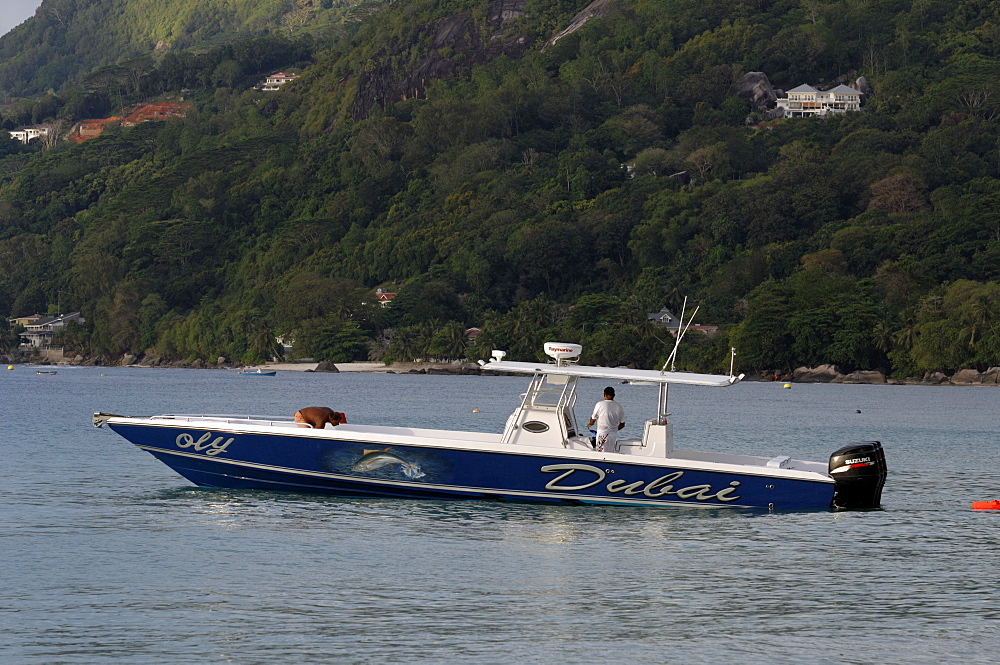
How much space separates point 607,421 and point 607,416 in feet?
0.25

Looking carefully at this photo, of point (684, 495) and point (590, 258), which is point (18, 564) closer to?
point (684, 495)

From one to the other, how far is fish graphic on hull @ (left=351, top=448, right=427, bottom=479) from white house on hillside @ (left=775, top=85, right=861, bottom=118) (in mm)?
173232

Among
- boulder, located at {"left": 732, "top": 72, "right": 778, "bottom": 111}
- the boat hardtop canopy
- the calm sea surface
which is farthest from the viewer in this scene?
boulder, located at {"left": 732, "top": 72, "right": 778, "bottom": 111}

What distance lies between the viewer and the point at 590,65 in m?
197

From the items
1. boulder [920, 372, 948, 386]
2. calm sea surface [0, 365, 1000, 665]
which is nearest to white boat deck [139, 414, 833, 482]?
calm sea surface [0, 365, 1000, 665]

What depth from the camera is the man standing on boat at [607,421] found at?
60.7 ft

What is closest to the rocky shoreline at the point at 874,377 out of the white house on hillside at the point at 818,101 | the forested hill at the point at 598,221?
the forested hill at the point at 598,221

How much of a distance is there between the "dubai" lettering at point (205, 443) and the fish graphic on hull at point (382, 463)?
84.2 inches

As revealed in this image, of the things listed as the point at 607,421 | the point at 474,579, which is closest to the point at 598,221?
the point at 607,421

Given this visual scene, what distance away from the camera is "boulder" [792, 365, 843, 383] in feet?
343

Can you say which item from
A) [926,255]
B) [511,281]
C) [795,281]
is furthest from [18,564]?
[511,281]

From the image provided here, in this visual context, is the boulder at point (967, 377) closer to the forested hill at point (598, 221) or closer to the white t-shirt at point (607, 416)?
the forested hill at point (598, 221)

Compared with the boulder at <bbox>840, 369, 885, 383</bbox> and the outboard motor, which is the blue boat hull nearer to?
the outboard motor

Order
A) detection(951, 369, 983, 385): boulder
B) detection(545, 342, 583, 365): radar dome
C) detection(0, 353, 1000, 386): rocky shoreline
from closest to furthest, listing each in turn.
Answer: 1. detection(545, 342, 583, 365): radar dome
2. detection(951, 369, 983, 385): boulder
3. detection(0, 353, 1000, 386): rocky shoreline
